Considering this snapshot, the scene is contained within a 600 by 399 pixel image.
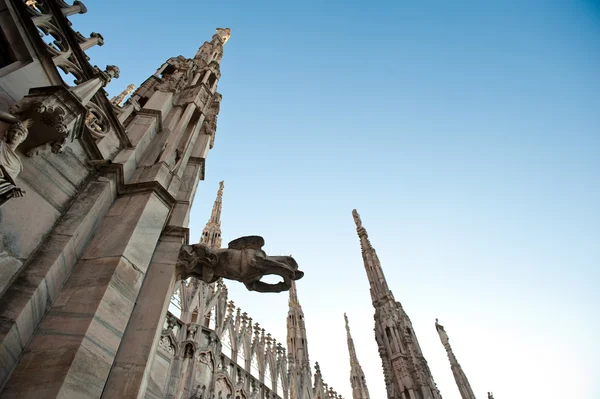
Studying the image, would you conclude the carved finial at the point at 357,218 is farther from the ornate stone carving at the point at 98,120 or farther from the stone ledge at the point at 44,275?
the stone ledge at the point at 44,275

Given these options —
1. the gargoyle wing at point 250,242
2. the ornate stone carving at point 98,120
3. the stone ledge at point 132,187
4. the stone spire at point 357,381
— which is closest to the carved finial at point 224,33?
the ornate stone carving at point 98,120

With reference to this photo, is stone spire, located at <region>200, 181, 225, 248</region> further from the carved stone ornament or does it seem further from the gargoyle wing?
the carved stone ornament

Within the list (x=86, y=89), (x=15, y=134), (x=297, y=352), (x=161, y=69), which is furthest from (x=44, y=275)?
(x=297, y=352)

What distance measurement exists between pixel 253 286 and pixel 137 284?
47.7 inches

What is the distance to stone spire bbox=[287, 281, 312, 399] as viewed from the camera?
→ 18.2 meters

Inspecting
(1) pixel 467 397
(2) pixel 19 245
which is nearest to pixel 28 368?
(2) pixel 19 245

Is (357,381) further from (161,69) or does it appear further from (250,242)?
(250,242)

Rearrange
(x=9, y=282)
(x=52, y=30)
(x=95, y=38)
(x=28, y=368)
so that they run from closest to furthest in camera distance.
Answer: (x=28, y=368) → (x=9, y=282) → (x=52, y=30) → (x=95, y=38)

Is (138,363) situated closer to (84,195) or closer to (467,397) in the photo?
(84,195)

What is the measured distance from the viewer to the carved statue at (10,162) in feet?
7.53

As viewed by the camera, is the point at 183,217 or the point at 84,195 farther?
the point at 183,217

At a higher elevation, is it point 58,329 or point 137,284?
point 137,284

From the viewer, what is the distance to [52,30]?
445 cm

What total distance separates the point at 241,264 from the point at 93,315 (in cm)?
151
